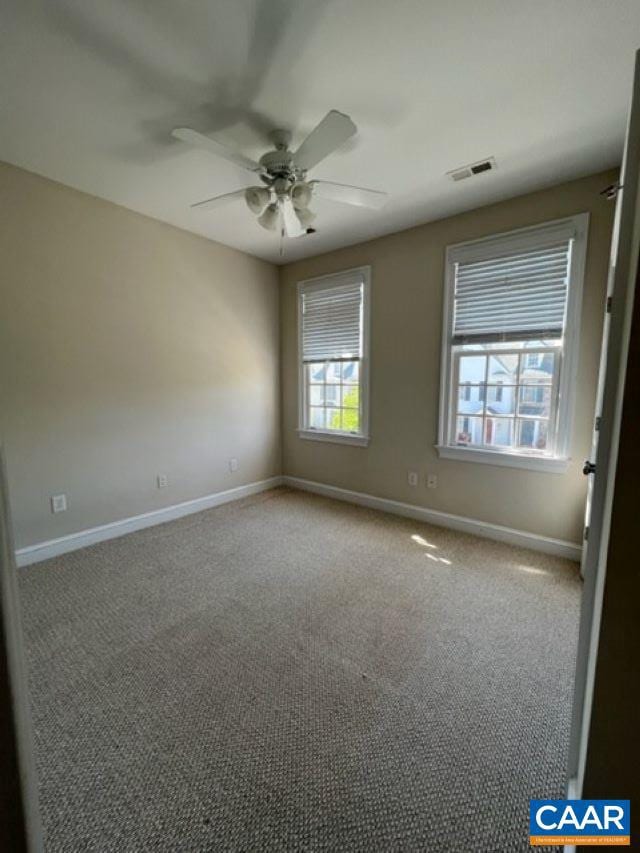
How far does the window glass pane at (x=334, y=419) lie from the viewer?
13.0 ft

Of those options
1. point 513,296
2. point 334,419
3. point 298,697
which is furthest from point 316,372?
point 298,697

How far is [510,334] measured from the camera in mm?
2734

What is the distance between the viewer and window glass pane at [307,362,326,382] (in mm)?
4035

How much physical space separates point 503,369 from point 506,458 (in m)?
0.71

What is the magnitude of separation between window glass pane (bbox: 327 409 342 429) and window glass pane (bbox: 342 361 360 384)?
1.18ft

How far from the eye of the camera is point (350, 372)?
3783 millimetres

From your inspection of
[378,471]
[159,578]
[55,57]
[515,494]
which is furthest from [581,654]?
[55,57]

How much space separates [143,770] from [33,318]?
2.70 m

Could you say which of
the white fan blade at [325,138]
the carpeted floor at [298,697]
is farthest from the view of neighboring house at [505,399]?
the white fan blade at [325,138]

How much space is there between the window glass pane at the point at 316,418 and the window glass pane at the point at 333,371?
0.39m

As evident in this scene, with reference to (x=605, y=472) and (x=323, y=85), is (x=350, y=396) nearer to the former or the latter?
(x=323, y=85)

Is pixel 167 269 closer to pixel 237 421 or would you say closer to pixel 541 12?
pixel 237 421

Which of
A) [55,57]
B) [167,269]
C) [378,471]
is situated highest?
[55,57]

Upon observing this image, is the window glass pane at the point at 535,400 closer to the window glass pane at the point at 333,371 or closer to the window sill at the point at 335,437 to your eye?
the window sill at the point at 335,437
